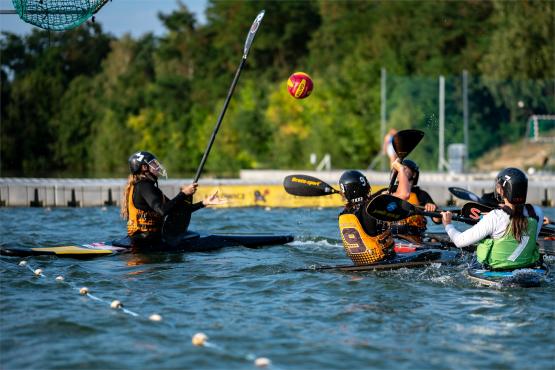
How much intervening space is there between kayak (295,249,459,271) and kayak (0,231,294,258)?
212cm

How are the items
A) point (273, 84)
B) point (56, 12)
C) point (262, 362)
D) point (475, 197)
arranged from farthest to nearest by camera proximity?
point (273, 84)
point (475, 197)
point (56, 12)
point (262, 362)

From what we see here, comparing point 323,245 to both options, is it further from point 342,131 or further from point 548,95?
point 342,131

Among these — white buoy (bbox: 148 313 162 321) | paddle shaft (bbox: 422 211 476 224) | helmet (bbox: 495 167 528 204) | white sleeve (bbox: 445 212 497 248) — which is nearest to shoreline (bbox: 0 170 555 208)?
paddle shaft (bbox: 422 211 476 224)

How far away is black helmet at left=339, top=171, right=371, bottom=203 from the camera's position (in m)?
9.39

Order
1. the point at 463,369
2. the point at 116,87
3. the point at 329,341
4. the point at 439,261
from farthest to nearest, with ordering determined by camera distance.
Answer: the point at 116,87 < the point at 439,261 < the point at 329,341 < the point at 463,369

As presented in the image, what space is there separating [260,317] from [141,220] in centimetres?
364

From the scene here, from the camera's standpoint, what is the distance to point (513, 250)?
8.59 meters

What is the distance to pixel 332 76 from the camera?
41312 mm

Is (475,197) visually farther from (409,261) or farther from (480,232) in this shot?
(480,232)

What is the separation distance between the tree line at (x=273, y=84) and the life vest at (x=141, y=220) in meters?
16.7

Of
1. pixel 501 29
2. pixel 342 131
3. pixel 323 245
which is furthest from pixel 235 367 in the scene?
pixel 501 29

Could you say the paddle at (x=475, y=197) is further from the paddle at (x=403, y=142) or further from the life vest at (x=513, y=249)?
→ the life vest at (x=513, y=249)

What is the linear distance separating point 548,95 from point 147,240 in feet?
67.9

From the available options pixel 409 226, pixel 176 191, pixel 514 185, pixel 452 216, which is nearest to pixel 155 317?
pixel 452 216
